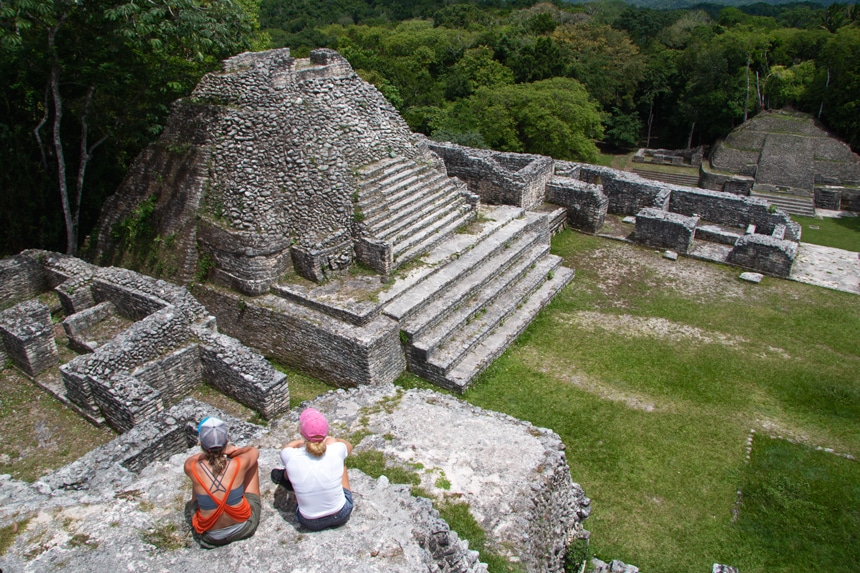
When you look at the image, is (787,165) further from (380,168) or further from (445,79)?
(380,168)

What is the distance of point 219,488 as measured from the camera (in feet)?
16.9

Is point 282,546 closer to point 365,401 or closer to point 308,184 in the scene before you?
point 365,401

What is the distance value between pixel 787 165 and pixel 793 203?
684 cm

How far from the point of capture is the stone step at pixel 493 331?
1116cm

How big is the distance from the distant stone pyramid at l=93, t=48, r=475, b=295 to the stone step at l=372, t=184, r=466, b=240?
80mm

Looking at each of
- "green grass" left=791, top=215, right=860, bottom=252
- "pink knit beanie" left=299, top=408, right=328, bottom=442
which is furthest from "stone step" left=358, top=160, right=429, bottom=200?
"green grass" left=791, top=215, right=860, bottom=252

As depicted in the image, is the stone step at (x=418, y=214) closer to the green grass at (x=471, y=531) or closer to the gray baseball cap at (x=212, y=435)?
the green grass at (x=471, y=531)

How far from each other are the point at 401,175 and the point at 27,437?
29.6 ft

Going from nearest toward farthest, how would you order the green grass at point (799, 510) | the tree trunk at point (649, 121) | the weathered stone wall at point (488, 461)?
the weathered stone wall at point (488, 461)
the green grass at point (799, 510)
the tree trunk at point (649, 121)

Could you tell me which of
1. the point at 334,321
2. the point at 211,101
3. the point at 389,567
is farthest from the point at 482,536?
the point at 211,101

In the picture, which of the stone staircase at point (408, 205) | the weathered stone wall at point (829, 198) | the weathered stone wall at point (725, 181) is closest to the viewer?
the stone staircase at point (408, 205)

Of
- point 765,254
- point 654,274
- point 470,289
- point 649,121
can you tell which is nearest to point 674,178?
point 649,121

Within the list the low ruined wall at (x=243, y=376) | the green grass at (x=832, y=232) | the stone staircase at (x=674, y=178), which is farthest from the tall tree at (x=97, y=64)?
the stone staircase at (x=674, y=178)

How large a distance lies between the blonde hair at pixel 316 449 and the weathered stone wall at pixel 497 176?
1307 centimetres
